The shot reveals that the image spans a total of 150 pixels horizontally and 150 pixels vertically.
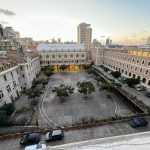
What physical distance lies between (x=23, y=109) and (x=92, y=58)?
206ft

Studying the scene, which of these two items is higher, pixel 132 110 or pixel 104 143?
pixel 104 143

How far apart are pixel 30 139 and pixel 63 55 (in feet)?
208

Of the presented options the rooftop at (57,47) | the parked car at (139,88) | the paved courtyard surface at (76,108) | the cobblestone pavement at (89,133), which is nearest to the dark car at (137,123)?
the cobblestone pavement at (89,133)

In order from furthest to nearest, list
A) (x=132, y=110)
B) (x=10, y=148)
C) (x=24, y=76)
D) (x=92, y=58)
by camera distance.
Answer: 1. (x=92, y=58)
2. (x=24, y=76)
3. (x=132, y=110)
4. (x=10, y=148)

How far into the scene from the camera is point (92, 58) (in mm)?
83500

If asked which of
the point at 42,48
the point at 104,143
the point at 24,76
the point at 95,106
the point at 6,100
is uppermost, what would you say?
the point at 42,48

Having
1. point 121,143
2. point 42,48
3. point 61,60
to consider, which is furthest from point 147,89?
point 42,48

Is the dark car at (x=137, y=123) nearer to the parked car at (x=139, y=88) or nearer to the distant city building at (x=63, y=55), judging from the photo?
the parked car at (x=139, y=88)

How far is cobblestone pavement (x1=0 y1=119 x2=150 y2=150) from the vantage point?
1582 cm

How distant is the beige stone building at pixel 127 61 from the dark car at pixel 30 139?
40.0 metres

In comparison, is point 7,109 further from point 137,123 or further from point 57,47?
point 57,47

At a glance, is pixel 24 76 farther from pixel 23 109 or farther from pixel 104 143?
pixel 104 143

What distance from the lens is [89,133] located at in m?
17.4

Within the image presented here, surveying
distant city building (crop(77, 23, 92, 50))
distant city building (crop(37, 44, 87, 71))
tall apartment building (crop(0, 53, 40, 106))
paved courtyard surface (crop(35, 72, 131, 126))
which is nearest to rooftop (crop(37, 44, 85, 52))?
distant city building (crop(37, 44, 87, 71))
